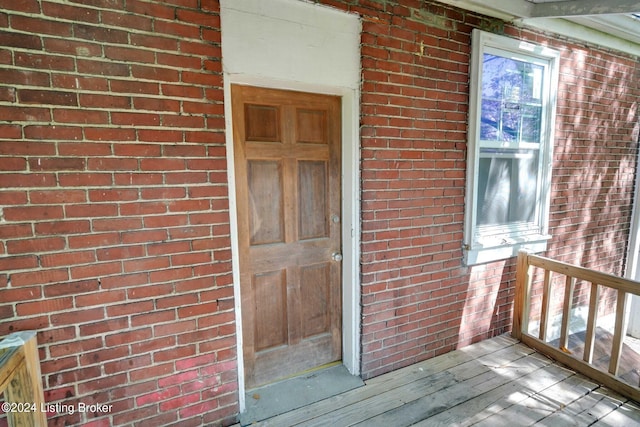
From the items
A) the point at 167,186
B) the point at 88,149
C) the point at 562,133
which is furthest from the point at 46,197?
the point at 562,133

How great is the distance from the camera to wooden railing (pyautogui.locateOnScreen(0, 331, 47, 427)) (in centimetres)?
123

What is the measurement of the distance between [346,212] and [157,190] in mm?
1196

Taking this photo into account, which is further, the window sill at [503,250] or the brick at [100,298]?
the window sill at [503,250]

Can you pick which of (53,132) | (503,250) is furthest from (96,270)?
(503,250)

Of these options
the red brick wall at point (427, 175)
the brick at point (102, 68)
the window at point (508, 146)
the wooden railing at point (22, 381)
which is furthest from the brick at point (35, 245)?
the window at point (508, 146)

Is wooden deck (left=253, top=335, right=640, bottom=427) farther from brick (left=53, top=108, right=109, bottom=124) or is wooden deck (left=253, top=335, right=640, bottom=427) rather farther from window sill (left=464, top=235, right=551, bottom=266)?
brick (left=53, top=108, right=109, bottom=124)

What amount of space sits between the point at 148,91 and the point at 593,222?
4273 mm

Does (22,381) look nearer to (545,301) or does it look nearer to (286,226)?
(286,226)

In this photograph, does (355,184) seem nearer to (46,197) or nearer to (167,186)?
(167,186)

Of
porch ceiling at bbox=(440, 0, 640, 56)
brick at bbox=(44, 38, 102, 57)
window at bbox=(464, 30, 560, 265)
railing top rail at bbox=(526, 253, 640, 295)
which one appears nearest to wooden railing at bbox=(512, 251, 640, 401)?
railing top rail at bbox=(526, 253, 640, 295)

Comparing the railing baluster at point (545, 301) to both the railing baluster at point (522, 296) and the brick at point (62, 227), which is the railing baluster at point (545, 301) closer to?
the railing baluster at point (522, 296)

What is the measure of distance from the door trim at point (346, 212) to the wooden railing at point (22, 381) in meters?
0.89

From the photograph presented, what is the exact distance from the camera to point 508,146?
279cm

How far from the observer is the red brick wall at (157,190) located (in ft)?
4.56
